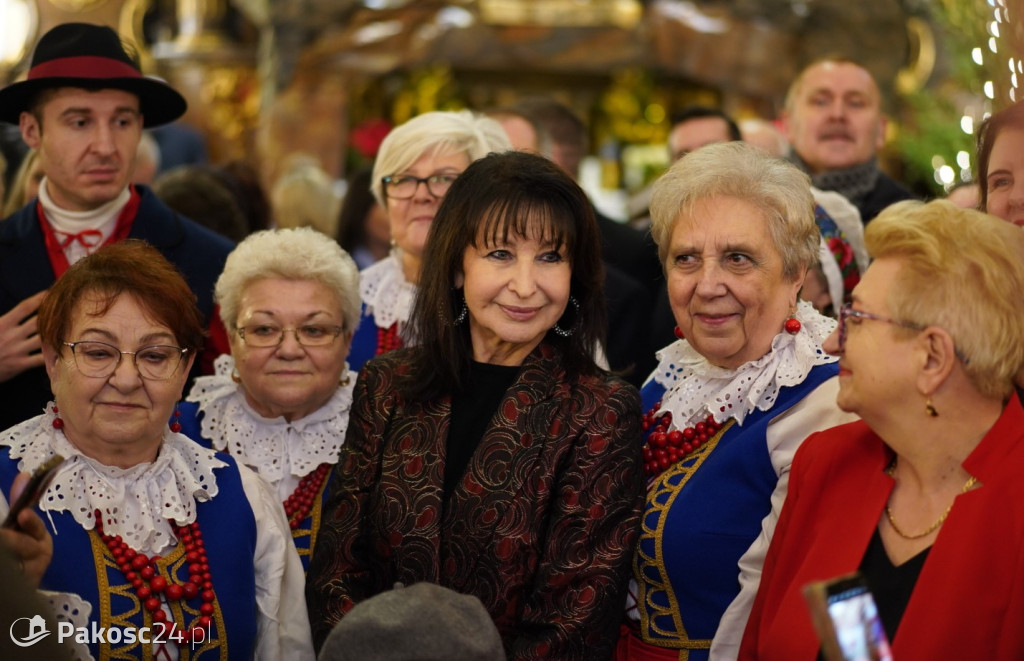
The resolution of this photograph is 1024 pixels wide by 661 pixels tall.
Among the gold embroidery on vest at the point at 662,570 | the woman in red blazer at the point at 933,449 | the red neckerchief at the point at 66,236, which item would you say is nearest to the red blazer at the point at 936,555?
the woman in red blazer at the point at 933,449

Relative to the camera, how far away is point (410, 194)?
13.4 feet

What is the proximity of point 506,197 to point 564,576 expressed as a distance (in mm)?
871

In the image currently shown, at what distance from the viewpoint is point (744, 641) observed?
2.75 meters

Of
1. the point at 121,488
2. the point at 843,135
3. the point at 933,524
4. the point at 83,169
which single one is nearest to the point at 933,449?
the point at 933,524

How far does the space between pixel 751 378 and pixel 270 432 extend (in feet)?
4.42

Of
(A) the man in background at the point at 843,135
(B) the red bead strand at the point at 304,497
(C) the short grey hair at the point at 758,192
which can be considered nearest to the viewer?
(C) the short grey hair at the point at 758,192

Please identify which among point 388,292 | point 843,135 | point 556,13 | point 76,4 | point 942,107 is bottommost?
point 388,292

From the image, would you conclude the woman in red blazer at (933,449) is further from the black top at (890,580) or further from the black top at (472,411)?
the black top at (472,411)

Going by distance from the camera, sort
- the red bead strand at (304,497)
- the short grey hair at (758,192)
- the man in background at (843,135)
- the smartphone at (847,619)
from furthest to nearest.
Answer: the man in background at (843,135) < the red bead strand at (304,497) < the short grey hair at (758,192) < the smartphone at (847,619)

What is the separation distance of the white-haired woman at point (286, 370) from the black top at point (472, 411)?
609 millimetres

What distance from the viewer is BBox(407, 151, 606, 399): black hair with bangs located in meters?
2.95

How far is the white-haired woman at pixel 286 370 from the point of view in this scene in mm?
3463

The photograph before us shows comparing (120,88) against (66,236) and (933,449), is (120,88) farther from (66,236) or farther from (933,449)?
(933,449)

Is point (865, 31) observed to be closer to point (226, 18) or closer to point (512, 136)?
point (226, 18)
